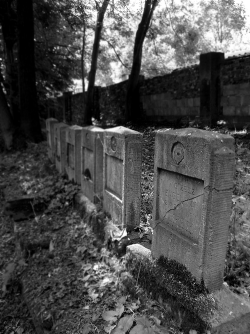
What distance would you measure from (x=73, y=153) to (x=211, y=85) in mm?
4761

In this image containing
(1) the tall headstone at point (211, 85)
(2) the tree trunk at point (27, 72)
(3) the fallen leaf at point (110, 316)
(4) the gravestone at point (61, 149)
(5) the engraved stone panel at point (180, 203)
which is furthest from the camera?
(2) the tree trunk at point (27, 72)

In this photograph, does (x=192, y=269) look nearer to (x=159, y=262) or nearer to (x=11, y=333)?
(x=159, y=262)

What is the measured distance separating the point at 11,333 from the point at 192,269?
1828 mm

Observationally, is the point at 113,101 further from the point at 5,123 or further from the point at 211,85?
the point at 211,85

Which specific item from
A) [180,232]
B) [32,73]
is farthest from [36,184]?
[32,73]

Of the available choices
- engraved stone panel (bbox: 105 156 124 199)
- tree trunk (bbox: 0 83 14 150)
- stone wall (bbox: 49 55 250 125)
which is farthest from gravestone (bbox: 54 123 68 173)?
tree trunk (bbox: 0 83 14 150)

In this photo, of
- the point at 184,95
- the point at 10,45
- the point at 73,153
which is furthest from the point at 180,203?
the point at 10,45

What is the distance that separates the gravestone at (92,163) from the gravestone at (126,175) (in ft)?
1.99

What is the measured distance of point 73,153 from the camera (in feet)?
19.3

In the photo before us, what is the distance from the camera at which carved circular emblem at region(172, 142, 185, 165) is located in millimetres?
2350

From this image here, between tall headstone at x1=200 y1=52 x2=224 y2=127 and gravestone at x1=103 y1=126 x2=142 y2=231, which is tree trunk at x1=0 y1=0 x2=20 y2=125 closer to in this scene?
tall headstone at x1=200 y1=52 x2=224 y2=127

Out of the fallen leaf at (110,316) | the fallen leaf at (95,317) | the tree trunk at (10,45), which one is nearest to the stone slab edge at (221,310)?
the fallen leaf at (110,316)

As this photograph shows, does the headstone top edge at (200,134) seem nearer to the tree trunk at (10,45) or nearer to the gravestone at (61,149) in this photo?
the gravestone at (61,149)

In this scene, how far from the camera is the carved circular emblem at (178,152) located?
7.71ft
